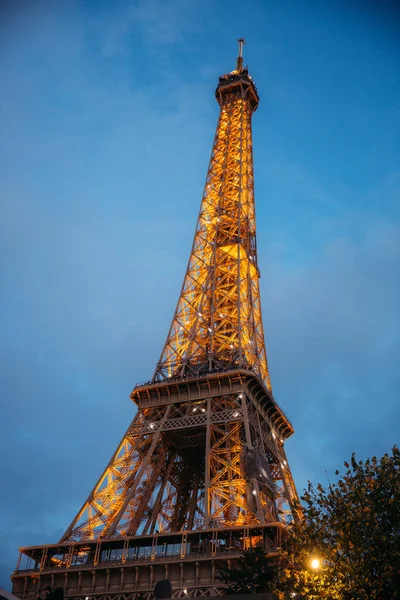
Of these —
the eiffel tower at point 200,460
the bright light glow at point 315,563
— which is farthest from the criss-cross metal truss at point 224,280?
the bright light glow at point 315,563

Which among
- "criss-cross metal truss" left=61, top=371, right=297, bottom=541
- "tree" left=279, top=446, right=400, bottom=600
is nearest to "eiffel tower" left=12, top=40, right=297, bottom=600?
"criss-cross metal truss" left=61, top=371, right=297, bottom=541

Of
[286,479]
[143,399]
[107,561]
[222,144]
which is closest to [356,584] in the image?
[107,561]

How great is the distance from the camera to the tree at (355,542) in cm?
2116

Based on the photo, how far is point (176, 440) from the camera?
45.4 meters

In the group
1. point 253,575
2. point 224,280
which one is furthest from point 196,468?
point 253,575

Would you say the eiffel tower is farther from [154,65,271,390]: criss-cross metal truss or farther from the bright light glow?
the bright light glow

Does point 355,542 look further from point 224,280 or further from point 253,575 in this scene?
point 224,280

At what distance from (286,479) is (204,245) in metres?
23.4

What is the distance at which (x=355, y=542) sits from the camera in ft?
72.6

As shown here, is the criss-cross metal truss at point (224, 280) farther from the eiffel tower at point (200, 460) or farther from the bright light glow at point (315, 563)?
the bright light glow at point (315, 563)

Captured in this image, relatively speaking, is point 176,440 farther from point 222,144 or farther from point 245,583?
point 222,144

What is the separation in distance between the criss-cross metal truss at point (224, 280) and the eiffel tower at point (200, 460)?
130 millimetres

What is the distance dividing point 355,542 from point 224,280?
35194 mm

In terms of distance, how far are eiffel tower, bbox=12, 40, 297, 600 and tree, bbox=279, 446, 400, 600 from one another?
4420mm
